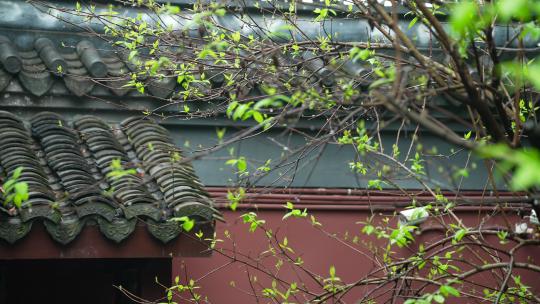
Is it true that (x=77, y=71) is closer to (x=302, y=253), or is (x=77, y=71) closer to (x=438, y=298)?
(x=302, y=253)

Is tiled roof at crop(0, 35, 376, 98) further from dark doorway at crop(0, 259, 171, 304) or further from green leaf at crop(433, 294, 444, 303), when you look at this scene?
green leaf at crop(433, 294, 444, 303)

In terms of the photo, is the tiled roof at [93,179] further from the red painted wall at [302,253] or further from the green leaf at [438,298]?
the green leaf at [438,298]

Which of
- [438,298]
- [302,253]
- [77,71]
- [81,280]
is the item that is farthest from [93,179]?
[438,298]

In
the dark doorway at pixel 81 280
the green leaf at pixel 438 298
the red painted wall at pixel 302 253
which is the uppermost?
the red painted wall at pixel 302 253

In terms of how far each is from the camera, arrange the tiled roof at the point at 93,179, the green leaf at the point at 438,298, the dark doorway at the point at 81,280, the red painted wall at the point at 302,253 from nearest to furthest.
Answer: the green leaf at the point at 438,298 < the tiled roof at the point at 93,179 < the dark doorway at the point at 81,280 < the red painted wall at the point at 302,253

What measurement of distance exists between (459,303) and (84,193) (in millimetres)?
3351

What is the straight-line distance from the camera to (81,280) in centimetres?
598

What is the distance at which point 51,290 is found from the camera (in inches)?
234

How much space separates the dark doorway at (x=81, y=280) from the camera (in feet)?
18.9

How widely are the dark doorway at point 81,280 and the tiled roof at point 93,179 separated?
0.68 m

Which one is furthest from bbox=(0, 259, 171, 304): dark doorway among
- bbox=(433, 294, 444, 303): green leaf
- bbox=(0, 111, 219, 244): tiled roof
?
bbox=(433, 294, 444, 303): green leaf

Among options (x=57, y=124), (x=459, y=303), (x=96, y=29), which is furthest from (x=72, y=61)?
(x=459, y=303)

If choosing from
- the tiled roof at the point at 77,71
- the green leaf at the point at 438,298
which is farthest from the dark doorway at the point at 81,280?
the green leaf at the point at 438,298

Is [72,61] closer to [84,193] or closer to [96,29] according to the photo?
[96,29]
